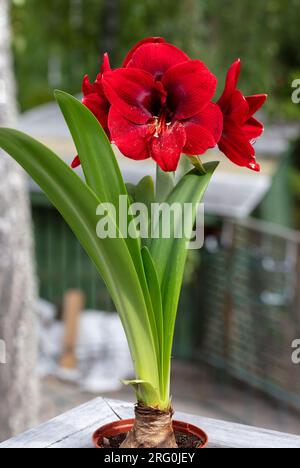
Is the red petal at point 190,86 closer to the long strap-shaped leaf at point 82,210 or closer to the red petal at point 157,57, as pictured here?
the red petal at point 157,57

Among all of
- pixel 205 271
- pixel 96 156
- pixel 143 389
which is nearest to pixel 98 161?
pixel 96 156

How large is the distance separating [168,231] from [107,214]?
18 cm

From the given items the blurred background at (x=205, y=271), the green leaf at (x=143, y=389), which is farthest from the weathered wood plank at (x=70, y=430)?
the blurred background at (x=205, y=271)

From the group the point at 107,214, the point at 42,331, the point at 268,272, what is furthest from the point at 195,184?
the point at 42,331

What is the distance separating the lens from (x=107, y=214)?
1119 millimetres

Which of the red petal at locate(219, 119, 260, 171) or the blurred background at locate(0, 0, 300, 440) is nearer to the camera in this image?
the red petal at locate(219, 119, 260, 171)

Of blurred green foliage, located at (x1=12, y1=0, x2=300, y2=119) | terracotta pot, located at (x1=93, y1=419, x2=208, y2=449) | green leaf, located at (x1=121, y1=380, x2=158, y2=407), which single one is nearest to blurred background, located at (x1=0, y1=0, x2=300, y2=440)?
blurred green foliage, located at (x1=12, y1=0, x2=300, y2=119)

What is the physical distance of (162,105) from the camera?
1.21 m

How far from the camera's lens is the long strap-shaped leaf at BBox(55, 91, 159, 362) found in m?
1.15

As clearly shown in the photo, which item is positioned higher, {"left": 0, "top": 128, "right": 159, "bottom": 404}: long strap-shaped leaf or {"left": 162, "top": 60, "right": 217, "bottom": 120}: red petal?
{"left": 162, "top": 60, "right": 217, "bottom": 120}: red petal

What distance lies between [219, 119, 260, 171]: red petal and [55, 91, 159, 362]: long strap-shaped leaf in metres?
0.18

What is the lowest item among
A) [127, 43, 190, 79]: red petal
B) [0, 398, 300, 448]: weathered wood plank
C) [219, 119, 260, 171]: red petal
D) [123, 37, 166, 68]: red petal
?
[0, 398, 300, 448]: weathered wood plank

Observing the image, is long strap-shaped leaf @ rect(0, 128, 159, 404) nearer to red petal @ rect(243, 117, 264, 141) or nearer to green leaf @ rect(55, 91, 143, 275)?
green leaf @ rect(55, 91, 143, 275)

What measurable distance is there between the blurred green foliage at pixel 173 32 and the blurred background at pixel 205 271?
0.02 metres
